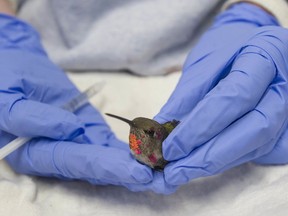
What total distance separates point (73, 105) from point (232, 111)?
1.39 ft

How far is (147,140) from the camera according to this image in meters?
0.69

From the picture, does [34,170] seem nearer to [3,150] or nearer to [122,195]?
[3,150]

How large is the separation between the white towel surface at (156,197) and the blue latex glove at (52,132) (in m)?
0.04

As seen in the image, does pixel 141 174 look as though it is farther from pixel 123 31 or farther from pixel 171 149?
pixel 123 31

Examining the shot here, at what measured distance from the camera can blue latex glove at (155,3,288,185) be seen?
2.33ft

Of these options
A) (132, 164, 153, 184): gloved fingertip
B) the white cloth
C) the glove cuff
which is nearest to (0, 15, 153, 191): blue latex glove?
(132, 164, 153, 184): gloved fingertip

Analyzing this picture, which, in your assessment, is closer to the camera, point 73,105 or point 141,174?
point 141,174

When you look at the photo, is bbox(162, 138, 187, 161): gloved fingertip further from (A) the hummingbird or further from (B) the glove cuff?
(B) the glove cuff

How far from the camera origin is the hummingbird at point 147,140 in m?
A: 0.69

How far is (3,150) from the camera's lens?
0.81 m

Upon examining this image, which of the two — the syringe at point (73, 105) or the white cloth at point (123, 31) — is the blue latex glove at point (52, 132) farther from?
the white cloth at point (123, 31)

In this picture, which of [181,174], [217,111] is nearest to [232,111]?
[217,111]

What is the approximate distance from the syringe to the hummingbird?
9.8 inches

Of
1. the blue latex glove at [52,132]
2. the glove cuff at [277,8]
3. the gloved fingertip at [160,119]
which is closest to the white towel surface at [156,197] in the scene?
the blue latex glove at [52,132]
